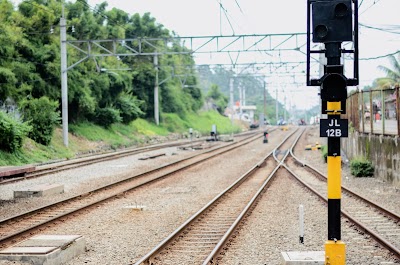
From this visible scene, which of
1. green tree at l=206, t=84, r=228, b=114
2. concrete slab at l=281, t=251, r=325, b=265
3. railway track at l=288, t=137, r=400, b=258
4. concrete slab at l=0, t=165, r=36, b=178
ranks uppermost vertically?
green tree at l=206, t=84, r=228, b=114

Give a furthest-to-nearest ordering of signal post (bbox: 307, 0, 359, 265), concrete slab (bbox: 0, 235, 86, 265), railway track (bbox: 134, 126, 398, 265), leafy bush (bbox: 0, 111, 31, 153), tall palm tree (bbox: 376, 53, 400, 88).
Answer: tall palm tree (bbox: 376, 53, 400, 88) < leafy bush (bbox: 0, 111, 31, 153) < railway track (bbox: 134, 126, 398, 265) < concrete slab (bbox: 0, 235, 86, 265) < signal post (bbox: 307, 0, 359, 265)

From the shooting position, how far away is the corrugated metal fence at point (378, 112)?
19.7 metres

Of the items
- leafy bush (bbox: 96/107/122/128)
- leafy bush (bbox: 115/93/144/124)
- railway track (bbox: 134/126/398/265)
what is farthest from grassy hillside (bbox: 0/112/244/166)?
railway track (bbox: 134/126/398/265)

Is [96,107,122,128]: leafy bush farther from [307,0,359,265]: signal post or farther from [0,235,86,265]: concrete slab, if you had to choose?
[307,0,359,265]: signal post

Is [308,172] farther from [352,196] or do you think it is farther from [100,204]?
[100,204]

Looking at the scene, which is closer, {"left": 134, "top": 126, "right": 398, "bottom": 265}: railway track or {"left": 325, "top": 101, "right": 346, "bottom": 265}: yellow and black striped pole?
{"left": 325, "top": 101, "right": 346, "bottom": 265}: yellow and black striped pole

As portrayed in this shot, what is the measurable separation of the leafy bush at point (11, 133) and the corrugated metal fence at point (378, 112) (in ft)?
51.9

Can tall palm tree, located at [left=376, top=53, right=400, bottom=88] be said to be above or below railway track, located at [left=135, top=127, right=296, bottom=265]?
above

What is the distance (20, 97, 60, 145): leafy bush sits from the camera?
34.9 metres

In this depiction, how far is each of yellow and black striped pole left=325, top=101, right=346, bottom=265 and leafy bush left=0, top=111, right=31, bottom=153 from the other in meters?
23.1

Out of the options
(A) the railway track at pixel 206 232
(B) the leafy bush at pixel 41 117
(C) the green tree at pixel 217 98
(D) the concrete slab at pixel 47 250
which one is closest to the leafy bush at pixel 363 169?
(A) the railway track at pixel 206 232

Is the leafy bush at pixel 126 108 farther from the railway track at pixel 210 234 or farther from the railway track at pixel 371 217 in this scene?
the railway track at pixel 210 234

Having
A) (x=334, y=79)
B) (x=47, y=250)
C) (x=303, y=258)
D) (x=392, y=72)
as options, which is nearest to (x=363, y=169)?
(x=303, y=258)

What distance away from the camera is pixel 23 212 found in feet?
48.8
